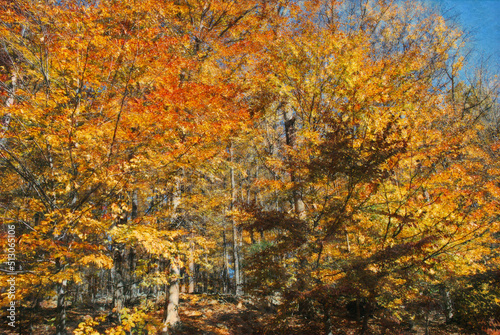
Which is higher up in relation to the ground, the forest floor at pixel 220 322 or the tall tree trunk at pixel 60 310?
the tall tree trunk at pixel 60 310

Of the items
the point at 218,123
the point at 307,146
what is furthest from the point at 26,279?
the point at 307,146

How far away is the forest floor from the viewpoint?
7.73 m

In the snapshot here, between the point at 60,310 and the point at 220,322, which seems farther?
the point at 220,322

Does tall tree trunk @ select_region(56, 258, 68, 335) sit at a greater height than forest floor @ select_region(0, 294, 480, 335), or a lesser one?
greater

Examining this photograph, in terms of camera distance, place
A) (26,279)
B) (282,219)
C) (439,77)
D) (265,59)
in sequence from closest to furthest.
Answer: (26,279)
(282,219)
(265,59)
(439,77)

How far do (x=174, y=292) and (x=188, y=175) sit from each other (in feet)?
12.5

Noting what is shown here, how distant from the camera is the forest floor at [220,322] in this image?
7727mm

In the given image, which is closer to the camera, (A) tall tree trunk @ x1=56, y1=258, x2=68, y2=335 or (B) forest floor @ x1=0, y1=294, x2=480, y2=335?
(A) tall tree trunk @ x1=56, y1=258, x2=68, y2=335

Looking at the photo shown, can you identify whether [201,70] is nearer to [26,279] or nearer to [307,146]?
[307,146]

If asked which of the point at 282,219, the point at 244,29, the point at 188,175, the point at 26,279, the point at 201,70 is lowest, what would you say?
the point at 26,279

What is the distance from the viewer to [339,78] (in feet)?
25.1

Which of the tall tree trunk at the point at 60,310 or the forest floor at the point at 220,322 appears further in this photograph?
the forest floor at the point at 220,322

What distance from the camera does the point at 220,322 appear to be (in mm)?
9820

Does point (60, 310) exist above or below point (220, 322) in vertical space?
above
